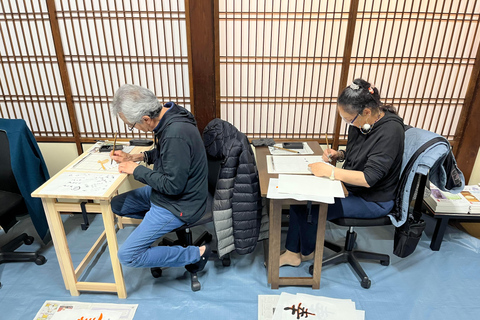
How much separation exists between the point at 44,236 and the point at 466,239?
10.7ft

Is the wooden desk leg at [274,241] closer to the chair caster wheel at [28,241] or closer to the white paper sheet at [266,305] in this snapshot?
the white paper sheet at [266,305]

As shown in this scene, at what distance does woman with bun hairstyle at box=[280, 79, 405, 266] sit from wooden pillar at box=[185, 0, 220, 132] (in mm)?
1030

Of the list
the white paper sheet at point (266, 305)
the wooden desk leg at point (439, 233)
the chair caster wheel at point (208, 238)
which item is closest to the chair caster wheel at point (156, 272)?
the chair caster wheel at point (208, 238)

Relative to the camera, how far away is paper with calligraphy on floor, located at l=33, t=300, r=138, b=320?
1905mm

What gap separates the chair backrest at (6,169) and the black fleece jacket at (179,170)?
1.02 meters

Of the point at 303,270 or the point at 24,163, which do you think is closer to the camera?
the point at 24,163

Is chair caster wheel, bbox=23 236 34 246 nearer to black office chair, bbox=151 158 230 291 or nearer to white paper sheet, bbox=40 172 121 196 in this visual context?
white paper sheet, bbox=40 172 121 196

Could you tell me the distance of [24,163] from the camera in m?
2.15

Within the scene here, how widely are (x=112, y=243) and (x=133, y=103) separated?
2.75 feet

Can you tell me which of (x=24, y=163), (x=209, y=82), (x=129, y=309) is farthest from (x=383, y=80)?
(x=24, y=163)

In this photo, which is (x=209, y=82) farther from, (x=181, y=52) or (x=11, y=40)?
(x=11, y=40)

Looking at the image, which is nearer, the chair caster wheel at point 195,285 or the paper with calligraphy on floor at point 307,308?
the paper with calligraphy on floor at point 307,308

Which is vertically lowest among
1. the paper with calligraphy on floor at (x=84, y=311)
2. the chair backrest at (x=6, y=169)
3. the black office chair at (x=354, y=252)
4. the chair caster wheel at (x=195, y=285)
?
the paper with calligraphy on floor at (x=84, y=311)

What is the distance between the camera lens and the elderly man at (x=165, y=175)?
66.9 inches
